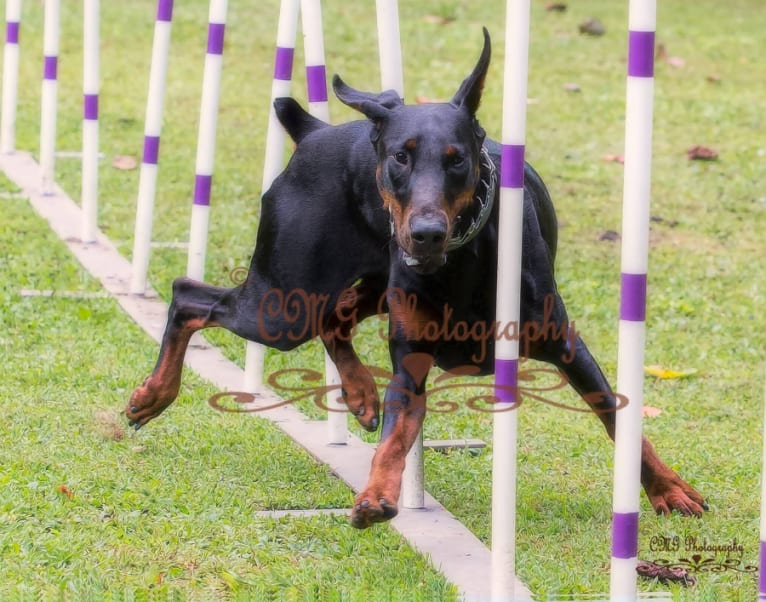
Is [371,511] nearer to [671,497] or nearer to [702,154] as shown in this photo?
[671,497]

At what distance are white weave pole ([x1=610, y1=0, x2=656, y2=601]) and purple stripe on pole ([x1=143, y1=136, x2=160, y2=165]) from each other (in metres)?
4.01

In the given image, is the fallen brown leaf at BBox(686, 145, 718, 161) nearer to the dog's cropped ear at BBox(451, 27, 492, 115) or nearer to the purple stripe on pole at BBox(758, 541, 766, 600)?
the dog's cropped ear at BBox(451, 27, 492, 115)

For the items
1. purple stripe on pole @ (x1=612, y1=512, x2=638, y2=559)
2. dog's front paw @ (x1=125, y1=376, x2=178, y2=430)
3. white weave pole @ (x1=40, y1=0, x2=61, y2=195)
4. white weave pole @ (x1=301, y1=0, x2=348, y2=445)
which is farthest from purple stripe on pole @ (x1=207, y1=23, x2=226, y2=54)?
purple stripe on pole @ (x1=612, y1=512, x2=638, y2=559)

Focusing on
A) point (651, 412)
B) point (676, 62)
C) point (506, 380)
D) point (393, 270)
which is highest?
point (676, 62)

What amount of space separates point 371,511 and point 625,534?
680 millimetres

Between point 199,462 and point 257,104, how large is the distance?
21.2ft

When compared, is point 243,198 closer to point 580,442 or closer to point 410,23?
point 580,442

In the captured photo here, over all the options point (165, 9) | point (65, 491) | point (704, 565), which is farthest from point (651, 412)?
point (165, 9)

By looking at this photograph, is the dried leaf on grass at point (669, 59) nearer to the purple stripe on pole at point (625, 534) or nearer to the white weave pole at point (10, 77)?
the white weave pole at point (10, 77)

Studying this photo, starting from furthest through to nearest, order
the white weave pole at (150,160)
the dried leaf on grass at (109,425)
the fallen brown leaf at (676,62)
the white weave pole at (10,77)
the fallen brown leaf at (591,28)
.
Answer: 1. the fallen brown leaf at (591,28)
2. the fallen brown leaf at (676,62)
3. the white weave pole at (10,77)
4. the white weave pole at (150,160)
5. the dried leaf on grass at (109,425)

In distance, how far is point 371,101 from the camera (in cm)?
411

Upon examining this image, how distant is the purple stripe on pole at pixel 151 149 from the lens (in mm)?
6910

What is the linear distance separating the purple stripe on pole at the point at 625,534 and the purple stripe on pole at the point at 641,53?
105 cm

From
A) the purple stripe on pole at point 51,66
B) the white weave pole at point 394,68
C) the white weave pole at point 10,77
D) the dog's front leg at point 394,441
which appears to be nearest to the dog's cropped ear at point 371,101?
the white weave pole at point 394,68
